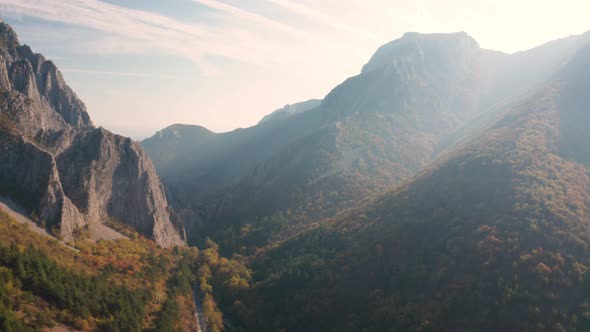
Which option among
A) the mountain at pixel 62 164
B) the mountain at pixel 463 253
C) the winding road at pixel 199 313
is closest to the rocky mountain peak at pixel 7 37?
the mountain at pixel 62 164

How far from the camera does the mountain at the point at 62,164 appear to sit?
296 feet

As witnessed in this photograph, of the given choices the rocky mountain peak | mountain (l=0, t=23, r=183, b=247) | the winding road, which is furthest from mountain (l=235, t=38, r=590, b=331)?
the rocky mountain peak

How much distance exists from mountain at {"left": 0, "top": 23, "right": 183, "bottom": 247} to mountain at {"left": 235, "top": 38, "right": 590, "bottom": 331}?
48148mm

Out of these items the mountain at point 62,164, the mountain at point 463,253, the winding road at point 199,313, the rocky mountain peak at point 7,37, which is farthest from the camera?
the rocky mountain peak at point 7,37

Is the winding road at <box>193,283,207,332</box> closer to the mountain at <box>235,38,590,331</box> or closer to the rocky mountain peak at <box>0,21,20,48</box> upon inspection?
the mountain at <box>235,38,590,331</box>

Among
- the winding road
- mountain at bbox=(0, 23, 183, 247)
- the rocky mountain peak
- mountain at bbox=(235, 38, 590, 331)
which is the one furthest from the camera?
the rocky mountain peak

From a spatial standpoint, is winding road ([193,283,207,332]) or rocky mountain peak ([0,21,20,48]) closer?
winding road ([193,283,207,332])

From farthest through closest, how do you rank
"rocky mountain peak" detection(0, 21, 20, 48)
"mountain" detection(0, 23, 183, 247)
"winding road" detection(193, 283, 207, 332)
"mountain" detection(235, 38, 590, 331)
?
"rocky mountain peak" detection(0, 21, 20, 48), "winding road" detection(193, 283, 207, 332), "mountain" detection(0, 23, 183, 247), "mountain" detection(235, 38, 590, 331)

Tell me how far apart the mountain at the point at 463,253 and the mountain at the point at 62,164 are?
4815 cm

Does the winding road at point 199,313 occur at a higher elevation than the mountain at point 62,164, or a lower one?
lower

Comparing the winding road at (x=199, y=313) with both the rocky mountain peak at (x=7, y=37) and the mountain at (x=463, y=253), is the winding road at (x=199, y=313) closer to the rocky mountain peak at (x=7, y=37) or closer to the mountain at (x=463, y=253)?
the mountain at (x=463, y=253)

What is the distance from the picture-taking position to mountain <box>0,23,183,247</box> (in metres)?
90.2

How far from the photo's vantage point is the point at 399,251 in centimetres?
9450

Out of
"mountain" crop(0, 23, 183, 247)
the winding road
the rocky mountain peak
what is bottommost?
the winding road
